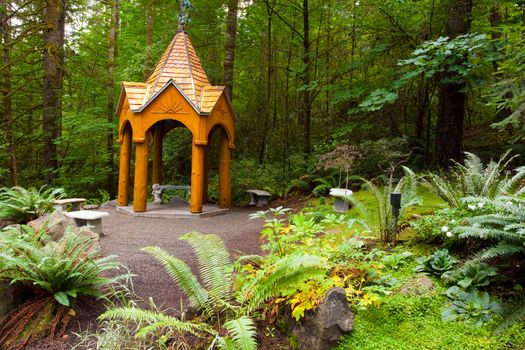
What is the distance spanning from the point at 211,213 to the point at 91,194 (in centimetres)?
749

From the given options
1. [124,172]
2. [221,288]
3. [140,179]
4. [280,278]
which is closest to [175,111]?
[140,179]

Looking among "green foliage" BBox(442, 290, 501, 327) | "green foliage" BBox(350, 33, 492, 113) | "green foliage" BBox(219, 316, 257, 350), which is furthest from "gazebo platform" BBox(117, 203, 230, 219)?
"green foliage" BBox(442, 290, 501, 327)

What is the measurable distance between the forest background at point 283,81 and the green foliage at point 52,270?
229 inches

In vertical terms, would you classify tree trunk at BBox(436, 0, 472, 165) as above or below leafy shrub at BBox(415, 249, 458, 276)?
above

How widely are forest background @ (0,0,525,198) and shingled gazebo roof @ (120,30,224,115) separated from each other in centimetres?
143

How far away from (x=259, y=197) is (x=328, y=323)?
24.4 ft

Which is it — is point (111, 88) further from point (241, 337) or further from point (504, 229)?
point (504, 229)

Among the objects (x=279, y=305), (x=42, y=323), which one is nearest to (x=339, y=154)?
(x=279, y=305)

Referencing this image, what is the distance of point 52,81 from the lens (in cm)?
1018

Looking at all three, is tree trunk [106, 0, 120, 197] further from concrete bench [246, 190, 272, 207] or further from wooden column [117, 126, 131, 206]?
concrete bench [246, 190, 272, 207]

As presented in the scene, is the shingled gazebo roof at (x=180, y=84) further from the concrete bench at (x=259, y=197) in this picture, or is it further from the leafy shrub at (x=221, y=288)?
the leafy shrub at (x=221, y=288)

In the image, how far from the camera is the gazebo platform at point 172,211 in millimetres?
7887

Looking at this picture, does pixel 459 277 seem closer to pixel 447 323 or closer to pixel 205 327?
pixel 447 323

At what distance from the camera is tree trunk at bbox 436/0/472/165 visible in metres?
7.21
